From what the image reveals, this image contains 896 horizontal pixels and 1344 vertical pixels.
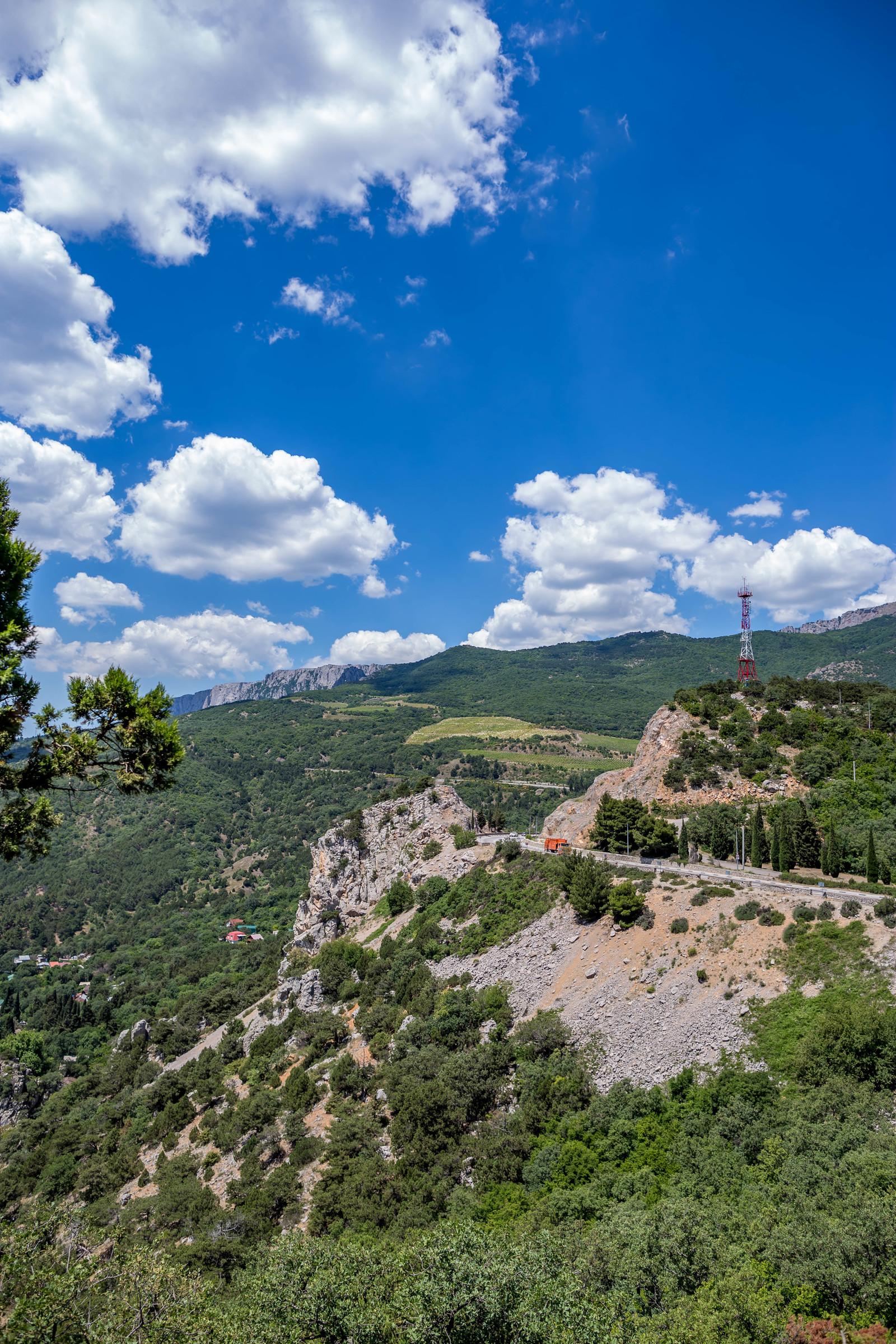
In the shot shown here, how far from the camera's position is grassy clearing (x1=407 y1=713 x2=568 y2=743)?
6850 inches

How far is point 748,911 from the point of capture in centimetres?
2900

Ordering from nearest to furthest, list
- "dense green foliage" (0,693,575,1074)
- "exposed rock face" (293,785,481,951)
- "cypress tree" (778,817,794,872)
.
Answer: "cypress tree" (778,817,794,872) < "exposed rock face" (293,785,481,951) < "dense green foliage" (0,693,575,1074)

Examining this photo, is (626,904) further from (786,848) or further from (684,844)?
(786,848)

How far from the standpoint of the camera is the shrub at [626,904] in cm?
3256

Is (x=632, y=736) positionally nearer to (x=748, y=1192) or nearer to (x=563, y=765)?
(x=563, y=765)

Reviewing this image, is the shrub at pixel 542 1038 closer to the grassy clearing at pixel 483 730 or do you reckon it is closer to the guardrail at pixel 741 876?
the guardrail at pixel 741 876

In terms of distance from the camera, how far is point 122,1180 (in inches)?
1446

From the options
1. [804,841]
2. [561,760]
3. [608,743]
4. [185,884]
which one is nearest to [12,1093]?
[185,884]

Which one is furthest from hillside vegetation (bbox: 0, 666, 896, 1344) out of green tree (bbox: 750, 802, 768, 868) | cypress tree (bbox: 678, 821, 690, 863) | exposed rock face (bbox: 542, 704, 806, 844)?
cypress tree (bbox: 678, 821, 690, 863)

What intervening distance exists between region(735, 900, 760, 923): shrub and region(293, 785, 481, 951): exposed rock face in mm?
26108

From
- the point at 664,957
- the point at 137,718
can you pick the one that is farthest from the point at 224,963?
the point at 137,718

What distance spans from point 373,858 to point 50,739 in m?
52.8

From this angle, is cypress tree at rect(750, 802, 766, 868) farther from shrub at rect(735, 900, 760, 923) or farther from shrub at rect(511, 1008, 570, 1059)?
shrub at rect(511, 1008, 570, 1059)

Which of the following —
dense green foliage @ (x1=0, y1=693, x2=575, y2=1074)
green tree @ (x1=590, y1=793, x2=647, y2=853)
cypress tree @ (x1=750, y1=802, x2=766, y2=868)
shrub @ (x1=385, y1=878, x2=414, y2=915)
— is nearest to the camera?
cypress tree @ (x1=750, y1=802, x2=766, y2=868)
